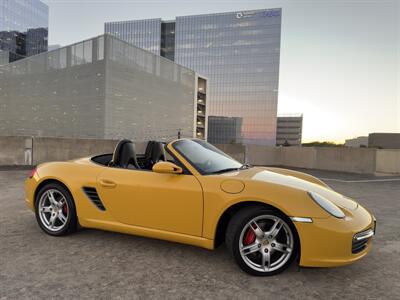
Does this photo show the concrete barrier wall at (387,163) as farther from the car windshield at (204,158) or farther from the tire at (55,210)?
the tire at (55,210)

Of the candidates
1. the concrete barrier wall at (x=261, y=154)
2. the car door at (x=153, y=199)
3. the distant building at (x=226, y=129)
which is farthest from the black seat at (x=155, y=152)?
the distant building at (x=226, y=129)

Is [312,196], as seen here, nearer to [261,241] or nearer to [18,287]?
[261,241]

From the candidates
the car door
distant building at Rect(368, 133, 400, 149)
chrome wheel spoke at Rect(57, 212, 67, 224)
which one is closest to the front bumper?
the car door

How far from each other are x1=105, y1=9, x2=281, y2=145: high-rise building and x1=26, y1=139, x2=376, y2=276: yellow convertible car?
11416 centimetres

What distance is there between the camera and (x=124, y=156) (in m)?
4.05

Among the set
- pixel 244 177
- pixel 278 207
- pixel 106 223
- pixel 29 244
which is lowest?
pixel 29 244

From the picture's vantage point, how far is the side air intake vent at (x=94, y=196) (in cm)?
361

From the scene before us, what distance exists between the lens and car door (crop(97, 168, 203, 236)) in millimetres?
3107

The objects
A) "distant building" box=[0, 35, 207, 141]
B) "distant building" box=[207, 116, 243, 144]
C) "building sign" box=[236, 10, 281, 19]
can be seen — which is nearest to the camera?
"distant building" box=[0, 35, 207, 141]

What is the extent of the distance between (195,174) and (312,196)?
1.14m

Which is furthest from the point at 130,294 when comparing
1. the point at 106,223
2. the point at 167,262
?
the point at 106,223

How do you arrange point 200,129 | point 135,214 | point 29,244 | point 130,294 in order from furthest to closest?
point 200,129 → point 29,244 → point 135,214 → point 130,294

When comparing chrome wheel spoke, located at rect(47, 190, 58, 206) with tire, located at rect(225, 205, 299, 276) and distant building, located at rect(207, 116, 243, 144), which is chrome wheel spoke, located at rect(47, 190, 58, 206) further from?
distant building, located at rect(207, 116, 243, 144)

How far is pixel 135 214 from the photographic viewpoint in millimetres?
3393
